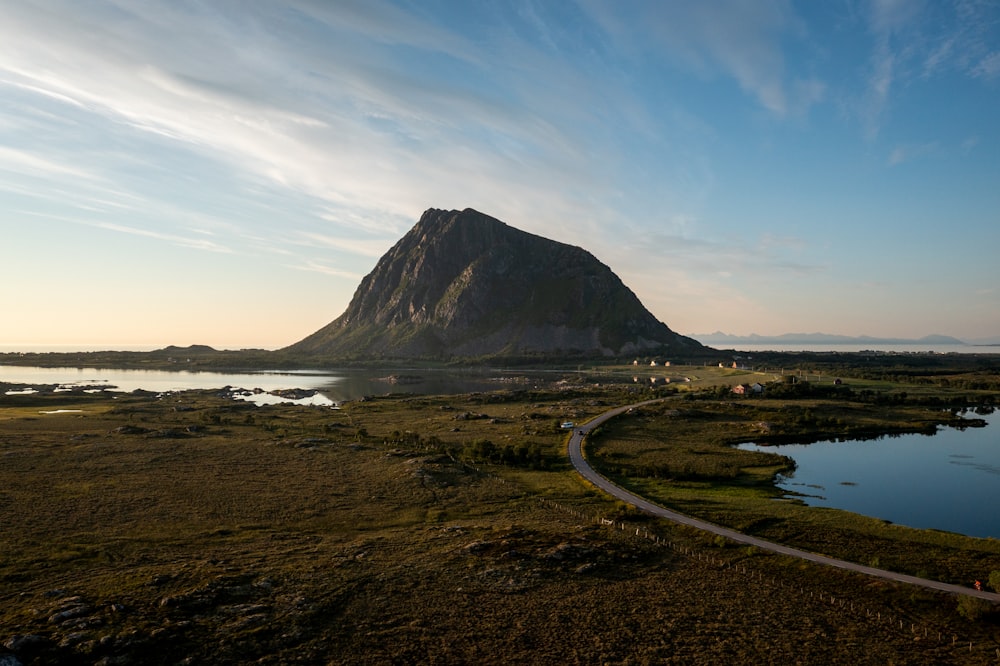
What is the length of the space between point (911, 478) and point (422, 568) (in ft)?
207

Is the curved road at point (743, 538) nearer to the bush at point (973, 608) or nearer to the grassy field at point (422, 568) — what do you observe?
the grassy field at point (422, 568)

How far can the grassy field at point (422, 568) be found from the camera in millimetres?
28906

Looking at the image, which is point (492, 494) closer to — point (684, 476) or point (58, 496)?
point (684, 476)

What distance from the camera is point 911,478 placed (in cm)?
7038

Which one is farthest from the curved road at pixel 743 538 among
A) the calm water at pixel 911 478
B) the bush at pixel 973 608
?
the calm water at pixel 911 478

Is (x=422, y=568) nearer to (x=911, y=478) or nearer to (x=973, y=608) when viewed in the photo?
(x=973, y=608)

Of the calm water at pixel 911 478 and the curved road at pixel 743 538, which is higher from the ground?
the curved road at pixel 743 538

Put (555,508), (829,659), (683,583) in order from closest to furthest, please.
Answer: (829,659) < (683,583) < (555,508)

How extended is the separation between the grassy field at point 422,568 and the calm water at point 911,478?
6708mm

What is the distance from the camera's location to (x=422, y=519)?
51062mm

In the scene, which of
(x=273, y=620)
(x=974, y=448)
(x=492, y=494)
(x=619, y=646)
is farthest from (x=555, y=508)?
(x=974, y=448)

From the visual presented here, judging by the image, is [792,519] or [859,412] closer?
[792,519]

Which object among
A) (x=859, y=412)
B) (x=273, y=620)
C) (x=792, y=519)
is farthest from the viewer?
(x=859, y=412)

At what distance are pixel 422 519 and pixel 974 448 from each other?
87.4 m
